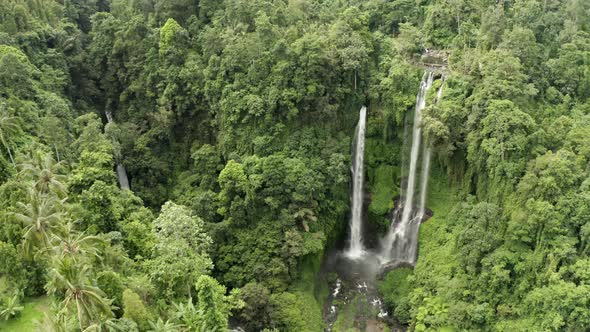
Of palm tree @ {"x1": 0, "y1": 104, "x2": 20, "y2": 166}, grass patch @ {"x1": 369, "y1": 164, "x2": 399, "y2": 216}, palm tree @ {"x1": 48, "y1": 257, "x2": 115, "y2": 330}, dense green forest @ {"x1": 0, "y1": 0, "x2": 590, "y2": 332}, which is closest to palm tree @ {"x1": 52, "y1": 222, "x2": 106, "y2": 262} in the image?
dense green forest @ {"x1": 0, "y1": 0, "x2": 590, "y2": 332}

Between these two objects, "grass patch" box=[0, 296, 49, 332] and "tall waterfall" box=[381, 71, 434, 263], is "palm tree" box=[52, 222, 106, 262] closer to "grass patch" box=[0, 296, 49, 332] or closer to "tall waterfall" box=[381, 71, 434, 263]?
"grass patch" box=[0, 296, 49, 332]

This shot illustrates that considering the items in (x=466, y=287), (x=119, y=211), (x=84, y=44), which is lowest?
(x=466, y=287)

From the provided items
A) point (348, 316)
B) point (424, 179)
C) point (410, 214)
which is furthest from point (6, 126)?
point (424, 179)

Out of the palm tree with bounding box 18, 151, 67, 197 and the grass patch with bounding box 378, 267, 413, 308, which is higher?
the palm tree with bounding box 18, 151, 67, 197

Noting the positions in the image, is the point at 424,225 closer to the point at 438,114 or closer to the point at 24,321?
the point at 438,114

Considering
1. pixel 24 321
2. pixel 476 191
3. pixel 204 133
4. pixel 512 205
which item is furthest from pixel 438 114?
pixel 24 321

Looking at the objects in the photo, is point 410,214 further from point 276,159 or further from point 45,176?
point 45,176

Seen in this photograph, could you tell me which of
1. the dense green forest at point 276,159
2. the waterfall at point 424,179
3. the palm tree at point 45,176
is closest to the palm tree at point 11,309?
the dense green forest at point 276,159
